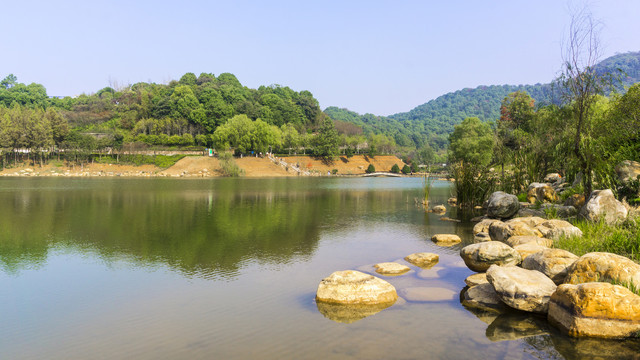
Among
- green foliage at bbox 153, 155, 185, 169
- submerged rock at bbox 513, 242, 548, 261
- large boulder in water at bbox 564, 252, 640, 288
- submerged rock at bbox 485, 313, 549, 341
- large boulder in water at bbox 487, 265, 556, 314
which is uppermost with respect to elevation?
green foliage at bbox 153, 155, 185, 169

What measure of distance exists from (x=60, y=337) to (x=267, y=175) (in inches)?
3483

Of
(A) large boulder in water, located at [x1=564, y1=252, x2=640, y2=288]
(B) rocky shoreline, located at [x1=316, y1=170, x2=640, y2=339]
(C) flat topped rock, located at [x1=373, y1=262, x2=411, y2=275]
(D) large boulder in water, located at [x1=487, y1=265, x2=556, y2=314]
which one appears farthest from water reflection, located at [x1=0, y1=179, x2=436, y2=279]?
(A) large boulder in water, located at [x1=564, y1=252, x2=640, y2=288]

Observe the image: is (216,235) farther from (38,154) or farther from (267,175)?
(38,154)

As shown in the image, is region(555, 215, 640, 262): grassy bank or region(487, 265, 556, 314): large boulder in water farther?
region(555, 215, 640, 262): grassy bank

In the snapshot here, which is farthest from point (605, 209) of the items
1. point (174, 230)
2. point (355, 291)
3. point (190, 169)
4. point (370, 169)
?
point (370, 169)

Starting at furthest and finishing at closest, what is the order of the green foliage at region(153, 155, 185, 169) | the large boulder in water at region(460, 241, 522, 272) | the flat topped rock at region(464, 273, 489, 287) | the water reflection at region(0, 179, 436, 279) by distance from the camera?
the green foliage at region(153, 155, 185, 169) < the water reflection at region(0, 179, 436, 279) < the large boulder in water at region(460, 241, 522, 272) < the flat topped rock at region(464, 273, 489, 287)

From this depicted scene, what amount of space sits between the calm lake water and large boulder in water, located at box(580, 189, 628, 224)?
503cm

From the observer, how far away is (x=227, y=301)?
10.1 metres

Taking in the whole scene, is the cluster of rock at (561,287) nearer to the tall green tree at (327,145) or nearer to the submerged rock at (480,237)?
the submerged rock at (480,237)

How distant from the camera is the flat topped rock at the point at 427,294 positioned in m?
10.4

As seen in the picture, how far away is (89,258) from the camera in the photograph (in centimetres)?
1439

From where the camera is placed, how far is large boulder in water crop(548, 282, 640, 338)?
7668 millimetres

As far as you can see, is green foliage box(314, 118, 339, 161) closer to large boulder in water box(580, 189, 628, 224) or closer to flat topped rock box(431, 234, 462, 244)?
flat topped rock box(431, 234, 462, 244)

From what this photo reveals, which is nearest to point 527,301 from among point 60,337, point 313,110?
point 60,337
